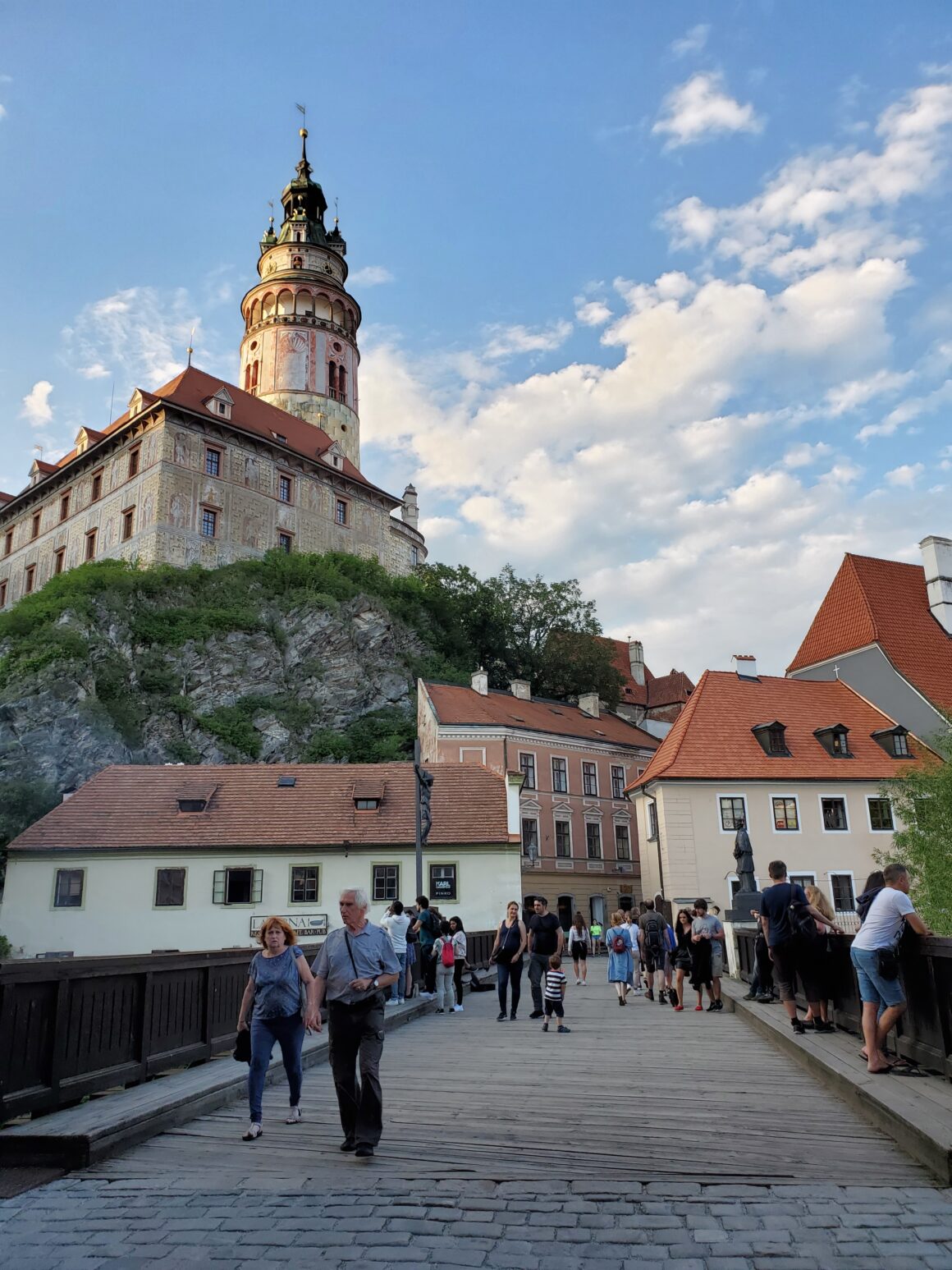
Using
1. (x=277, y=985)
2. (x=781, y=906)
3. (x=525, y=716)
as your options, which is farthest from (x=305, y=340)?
(x=277, y=985)

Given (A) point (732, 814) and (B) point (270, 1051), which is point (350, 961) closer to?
(B) point (270, 1051)

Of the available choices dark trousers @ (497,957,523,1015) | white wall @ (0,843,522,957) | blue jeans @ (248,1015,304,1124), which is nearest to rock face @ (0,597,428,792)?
white wall @ (0,843,522,957)

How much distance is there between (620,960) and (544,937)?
289 cm

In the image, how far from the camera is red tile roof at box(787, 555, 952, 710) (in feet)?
138

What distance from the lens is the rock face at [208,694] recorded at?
137ft

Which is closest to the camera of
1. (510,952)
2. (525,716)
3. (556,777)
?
(510,952)

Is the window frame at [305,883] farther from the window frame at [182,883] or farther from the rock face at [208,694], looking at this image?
the rock face at [208,694]

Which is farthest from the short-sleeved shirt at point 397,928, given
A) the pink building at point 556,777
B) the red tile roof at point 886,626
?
the red tile roof at point 886,626

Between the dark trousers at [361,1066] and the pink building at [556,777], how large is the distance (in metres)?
35.0

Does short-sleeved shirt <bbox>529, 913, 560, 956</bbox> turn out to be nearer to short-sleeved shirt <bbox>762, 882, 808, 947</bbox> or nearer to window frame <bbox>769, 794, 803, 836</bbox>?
short-sleeved shirt <bbox>762, 882, 808, 947</bbox>

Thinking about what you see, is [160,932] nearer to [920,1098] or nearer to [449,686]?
[449,686]

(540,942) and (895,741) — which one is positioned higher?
(895,741)

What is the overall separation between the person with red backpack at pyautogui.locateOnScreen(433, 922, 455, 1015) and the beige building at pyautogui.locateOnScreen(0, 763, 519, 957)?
12014 mm

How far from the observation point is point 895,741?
121 feet
